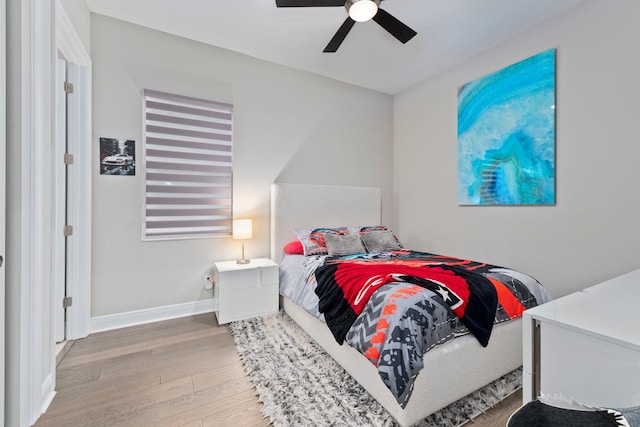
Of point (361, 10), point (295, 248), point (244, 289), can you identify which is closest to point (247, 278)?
point (244, 289)

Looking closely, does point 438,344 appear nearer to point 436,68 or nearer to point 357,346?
point 357,346

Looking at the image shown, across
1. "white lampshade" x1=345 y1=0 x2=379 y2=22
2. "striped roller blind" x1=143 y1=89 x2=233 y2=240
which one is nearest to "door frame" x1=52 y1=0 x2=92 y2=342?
"striped roller blind" x1=143 y1=89 x2=233 y2=240

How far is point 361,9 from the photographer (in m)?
1.99

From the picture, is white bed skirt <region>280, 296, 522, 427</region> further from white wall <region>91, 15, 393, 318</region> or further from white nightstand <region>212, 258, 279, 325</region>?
white wall <region>91, 15, 393, 318</region>

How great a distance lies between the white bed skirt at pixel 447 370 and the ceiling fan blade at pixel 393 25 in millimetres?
2291

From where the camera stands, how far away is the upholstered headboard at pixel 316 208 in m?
3.31

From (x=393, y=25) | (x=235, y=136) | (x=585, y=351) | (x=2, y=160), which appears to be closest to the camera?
(x=585, y=351)

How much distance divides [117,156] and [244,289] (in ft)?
5.77

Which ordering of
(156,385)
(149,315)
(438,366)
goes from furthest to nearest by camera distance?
(149,315) → (156,385) → (438,366)

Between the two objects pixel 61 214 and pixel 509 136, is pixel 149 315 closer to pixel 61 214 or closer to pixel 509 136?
pixel 61 214

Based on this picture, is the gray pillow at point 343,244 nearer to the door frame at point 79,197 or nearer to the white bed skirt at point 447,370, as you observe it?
the white bed skirt at point 447,370

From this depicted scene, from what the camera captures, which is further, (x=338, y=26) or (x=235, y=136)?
(x=235, y=136)

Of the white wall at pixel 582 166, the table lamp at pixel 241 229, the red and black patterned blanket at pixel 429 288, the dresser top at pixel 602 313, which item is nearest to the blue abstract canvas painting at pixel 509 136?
the white wall at pixel 582 166

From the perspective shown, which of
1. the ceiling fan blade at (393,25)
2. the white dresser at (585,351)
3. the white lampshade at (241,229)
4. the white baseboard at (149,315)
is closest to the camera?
the white dresser at (585,351)
